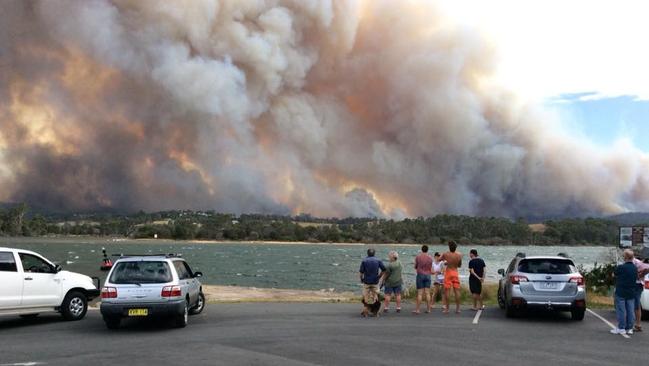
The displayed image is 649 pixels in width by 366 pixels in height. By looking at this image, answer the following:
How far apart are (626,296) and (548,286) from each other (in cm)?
196

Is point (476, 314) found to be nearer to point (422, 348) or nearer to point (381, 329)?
point (381, 329)

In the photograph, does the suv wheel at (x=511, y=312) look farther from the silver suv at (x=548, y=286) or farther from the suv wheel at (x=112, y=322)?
the suv wheel at (x=112, y=322)

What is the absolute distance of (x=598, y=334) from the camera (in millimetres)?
12961

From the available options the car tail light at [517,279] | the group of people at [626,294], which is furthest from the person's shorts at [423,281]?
the group of people at [626,294]

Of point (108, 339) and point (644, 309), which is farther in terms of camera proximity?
point (644, 309)

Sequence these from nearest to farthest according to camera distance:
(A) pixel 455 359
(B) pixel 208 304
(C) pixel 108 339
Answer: (A) pixel 455 359
(C) pixel 108 339
(B) pixel 208 304

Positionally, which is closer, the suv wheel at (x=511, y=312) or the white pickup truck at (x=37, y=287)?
the white pickup truck at (x=37, y=287)

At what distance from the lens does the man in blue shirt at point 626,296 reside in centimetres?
1302

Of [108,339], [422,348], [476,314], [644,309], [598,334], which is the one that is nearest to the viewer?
[422,348]

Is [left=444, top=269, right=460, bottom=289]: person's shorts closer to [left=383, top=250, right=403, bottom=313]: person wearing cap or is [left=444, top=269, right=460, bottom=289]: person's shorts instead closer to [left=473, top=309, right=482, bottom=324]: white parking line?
[left=473, top=309, right=482, bottom=324]: white parking line

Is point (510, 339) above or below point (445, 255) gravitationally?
below

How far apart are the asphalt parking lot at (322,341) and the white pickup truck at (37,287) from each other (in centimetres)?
42

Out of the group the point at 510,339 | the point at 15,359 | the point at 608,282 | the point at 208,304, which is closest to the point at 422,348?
the point at 510,339

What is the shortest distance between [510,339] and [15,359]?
29.4 ft
